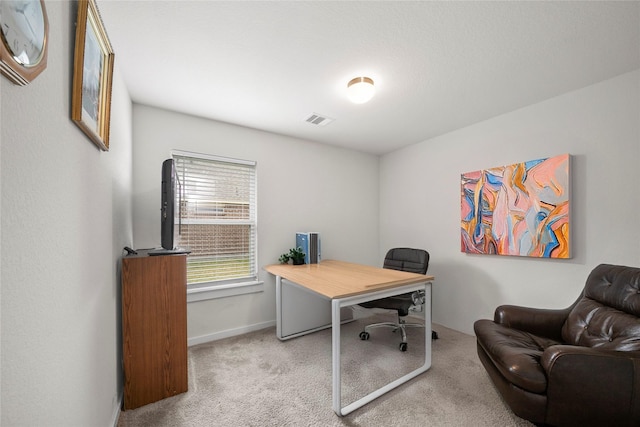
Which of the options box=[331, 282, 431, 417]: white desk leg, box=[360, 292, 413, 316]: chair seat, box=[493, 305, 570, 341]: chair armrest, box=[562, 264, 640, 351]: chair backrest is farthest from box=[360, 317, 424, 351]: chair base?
box=[562, 264, 640, 351]: chair backrest

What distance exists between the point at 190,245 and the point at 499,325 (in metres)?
3.00

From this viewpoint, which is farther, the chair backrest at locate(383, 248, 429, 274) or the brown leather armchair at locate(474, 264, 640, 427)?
the chair backrest at locate(383, 248, 429, 274)

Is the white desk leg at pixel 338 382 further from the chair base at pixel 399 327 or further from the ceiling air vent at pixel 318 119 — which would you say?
the ceiling air vent at pixel 318 119

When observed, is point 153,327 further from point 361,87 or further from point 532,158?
point 532,158

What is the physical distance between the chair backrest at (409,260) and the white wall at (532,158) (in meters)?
0.47

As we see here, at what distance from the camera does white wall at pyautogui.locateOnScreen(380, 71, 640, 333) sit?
2.05 metres

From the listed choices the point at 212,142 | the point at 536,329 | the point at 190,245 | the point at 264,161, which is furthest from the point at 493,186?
the point at 190,245

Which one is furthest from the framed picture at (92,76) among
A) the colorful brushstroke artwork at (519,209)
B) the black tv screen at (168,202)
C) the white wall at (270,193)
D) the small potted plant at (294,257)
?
the colorful brushstroke artwork at (519,209)

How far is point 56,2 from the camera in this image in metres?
0.92

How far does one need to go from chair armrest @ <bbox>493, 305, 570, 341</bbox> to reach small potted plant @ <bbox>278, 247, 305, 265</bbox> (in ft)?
6.75

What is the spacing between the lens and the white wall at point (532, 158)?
6.72ft

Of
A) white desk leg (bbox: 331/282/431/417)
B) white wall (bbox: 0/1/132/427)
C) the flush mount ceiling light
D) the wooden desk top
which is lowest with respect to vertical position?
white desk leg (bbox: 331/282/431/417)

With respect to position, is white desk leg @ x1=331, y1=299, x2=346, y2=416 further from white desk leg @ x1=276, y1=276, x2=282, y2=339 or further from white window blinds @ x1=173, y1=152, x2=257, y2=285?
white window blinds @ x1=173, y1=152, x2=257, y2=285

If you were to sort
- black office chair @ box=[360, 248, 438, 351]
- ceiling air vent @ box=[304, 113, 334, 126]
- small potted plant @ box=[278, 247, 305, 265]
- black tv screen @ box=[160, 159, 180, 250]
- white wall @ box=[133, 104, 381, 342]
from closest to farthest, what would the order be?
1. black tv screen @ box=[160, 159, 180, 250]
2. white wall @ box=[133, 104, 381, 342]
3. black office chair @ box=[360, 248, 438, 351]
4. ceiling air vent @ box=[304, 113, 334, 126]
5. small potted plant @ box=[278, 247, 305, 265]
